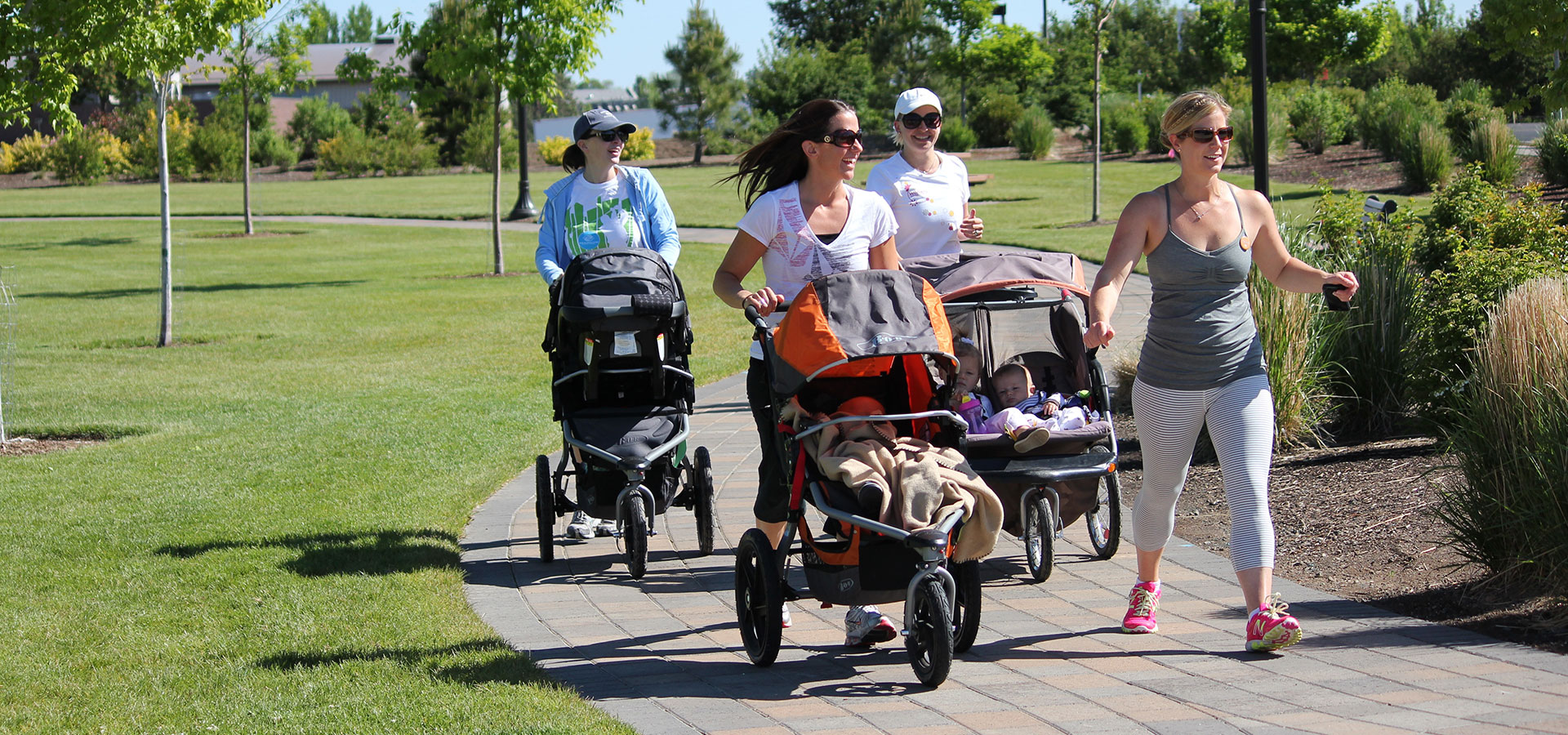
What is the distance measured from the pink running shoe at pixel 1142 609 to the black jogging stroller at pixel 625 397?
2.12 meters

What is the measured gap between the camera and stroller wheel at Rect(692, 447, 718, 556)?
6656 mm

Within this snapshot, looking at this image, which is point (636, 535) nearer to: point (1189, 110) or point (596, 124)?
point (596, 124)

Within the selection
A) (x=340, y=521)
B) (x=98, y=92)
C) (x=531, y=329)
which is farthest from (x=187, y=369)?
(x=98, y=92)

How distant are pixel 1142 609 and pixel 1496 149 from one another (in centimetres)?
1974

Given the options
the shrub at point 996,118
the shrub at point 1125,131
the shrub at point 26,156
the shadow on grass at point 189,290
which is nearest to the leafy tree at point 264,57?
the shadow on grass at point 189,290

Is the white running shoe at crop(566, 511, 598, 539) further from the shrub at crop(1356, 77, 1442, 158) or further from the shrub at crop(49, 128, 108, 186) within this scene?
the shrub at crop(49, 128, 108, 186)

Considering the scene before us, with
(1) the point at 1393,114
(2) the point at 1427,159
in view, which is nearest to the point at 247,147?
(2) the point at 1427,159

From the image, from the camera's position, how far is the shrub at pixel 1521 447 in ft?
16.9

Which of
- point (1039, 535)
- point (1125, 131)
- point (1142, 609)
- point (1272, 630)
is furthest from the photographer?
point (1125, 131)

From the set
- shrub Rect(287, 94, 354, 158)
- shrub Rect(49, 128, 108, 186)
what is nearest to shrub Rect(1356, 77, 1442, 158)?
shrub Rect(49, 128, 108, 186)

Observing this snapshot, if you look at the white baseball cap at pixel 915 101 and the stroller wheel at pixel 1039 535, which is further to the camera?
the white baseball cap at pixel 915 101

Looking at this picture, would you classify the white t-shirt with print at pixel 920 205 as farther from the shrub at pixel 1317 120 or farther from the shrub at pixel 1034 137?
the shrub at pixel 1034 137

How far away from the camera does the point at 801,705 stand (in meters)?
4.62

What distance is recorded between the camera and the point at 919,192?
23.2 ft
